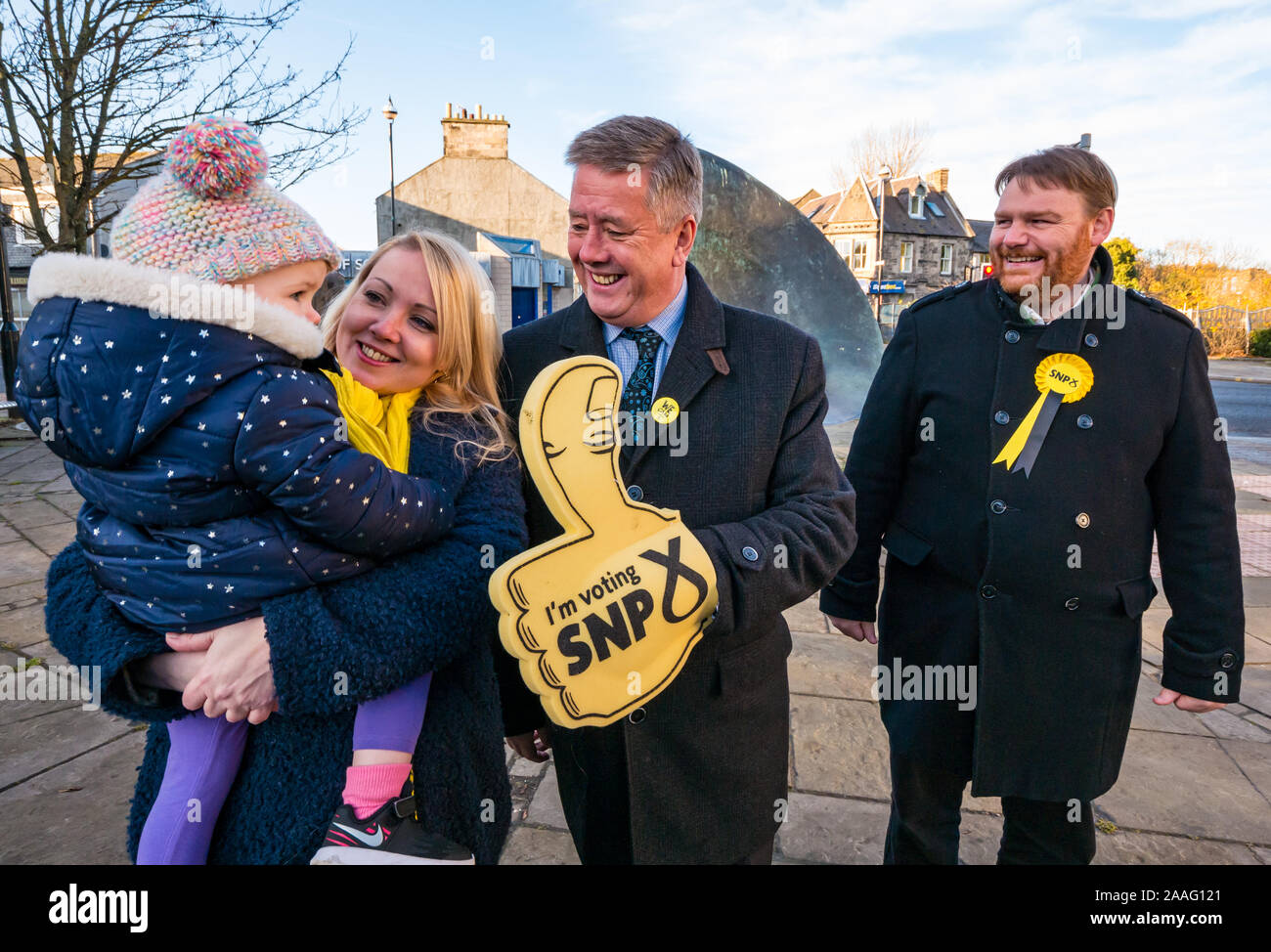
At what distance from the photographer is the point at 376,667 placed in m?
1.23

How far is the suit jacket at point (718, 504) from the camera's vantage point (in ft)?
5.33

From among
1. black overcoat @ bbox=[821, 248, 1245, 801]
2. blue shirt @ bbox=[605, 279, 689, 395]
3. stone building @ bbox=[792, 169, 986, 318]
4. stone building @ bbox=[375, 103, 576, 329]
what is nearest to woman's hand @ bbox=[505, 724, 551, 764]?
blue shirt @ bbox=[605, 279, 689, 395]

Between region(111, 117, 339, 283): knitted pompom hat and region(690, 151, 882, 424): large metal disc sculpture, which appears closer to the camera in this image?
region(111, 117, 339, 283): knitted pompom hat

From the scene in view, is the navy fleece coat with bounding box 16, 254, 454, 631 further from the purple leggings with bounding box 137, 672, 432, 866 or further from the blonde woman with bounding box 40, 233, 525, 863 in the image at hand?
the purple leggings with bounding box 137, 672, 432, 866

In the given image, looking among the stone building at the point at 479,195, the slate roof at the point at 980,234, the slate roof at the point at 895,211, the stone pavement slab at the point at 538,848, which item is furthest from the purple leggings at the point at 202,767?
the slate roof at the point at 980,234

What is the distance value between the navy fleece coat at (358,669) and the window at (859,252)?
131ft

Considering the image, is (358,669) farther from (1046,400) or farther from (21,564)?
(21,564)

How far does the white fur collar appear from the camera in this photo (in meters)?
1.20

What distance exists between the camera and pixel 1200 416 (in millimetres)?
1962

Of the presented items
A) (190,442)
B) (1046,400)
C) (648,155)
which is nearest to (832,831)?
(1046,400)

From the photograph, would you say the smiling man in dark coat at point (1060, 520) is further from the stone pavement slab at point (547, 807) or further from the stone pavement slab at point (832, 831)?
the stone pavement slab at point (547, 807)

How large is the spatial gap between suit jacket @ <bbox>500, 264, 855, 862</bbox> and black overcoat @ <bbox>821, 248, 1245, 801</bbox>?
0.61 metres

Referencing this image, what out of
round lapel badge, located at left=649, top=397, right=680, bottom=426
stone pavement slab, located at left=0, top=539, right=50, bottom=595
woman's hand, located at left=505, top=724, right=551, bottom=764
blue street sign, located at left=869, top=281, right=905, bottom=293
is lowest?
stone pavement slab, located at left=0, top=539, right=50, bottom=595
